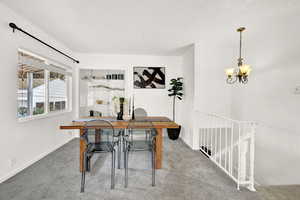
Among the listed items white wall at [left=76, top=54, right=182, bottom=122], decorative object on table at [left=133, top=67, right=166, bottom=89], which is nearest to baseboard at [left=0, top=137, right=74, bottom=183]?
white wall at [left=76, top=54, right=182, bottom=122]

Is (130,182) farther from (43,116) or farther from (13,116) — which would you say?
(43,116)

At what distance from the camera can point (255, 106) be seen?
334 centimetres

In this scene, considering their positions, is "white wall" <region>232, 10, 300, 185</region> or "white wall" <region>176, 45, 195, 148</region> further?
"white wall" <region>176, 45, 195, 148</region>

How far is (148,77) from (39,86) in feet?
8.79

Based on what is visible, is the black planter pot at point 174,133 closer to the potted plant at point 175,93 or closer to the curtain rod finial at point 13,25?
the potted plant at point 175,93

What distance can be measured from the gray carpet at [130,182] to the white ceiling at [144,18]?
8.16 ft

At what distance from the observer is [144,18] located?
2.38 meters

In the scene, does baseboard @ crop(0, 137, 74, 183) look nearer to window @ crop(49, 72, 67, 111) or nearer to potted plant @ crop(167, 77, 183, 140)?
window @ crop(49, 72, 67, 111)

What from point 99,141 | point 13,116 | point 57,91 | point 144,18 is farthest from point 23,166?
point 144,18

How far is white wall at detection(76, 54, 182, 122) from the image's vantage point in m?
4.37

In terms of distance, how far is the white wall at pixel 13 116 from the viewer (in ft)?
6.80

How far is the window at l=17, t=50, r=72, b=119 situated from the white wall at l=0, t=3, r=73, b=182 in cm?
15

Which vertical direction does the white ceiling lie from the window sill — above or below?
above

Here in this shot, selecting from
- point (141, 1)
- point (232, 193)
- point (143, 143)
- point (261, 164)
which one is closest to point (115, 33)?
point (141, 1)
